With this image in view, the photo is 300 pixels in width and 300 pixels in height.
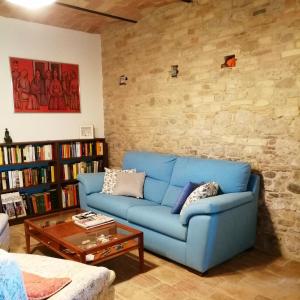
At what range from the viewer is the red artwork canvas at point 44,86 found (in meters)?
4.14

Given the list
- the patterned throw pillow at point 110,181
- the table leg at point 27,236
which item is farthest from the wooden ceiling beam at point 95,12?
the table leg at point 27,236

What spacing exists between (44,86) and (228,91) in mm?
2614

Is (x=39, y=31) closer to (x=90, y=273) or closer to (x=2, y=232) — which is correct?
(x=2, y=232)

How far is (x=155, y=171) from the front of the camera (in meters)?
3.70

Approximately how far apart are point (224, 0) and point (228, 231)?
2337 mm

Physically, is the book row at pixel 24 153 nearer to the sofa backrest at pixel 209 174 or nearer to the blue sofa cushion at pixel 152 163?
the blue sofa cushion at pixel 152 163

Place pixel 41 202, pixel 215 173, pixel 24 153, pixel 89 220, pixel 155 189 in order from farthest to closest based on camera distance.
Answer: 1. pixel 41 202
2. pixel 24 153
3. pixel 155 189
4. pixel 215 173
5. pixel 89 220

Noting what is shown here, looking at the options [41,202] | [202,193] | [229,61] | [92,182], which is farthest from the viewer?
[41,202]

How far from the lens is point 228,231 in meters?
2.67

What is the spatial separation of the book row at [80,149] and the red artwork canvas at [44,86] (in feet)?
1.77

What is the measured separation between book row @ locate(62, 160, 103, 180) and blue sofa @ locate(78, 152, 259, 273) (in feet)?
2.46

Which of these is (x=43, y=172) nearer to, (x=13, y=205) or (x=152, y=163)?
(x=13, y=205)

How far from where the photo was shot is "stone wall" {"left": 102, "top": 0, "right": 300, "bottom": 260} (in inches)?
110

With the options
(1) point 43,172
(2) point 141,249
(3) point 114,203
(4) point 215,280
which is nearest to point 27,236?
(3) point 114,203
